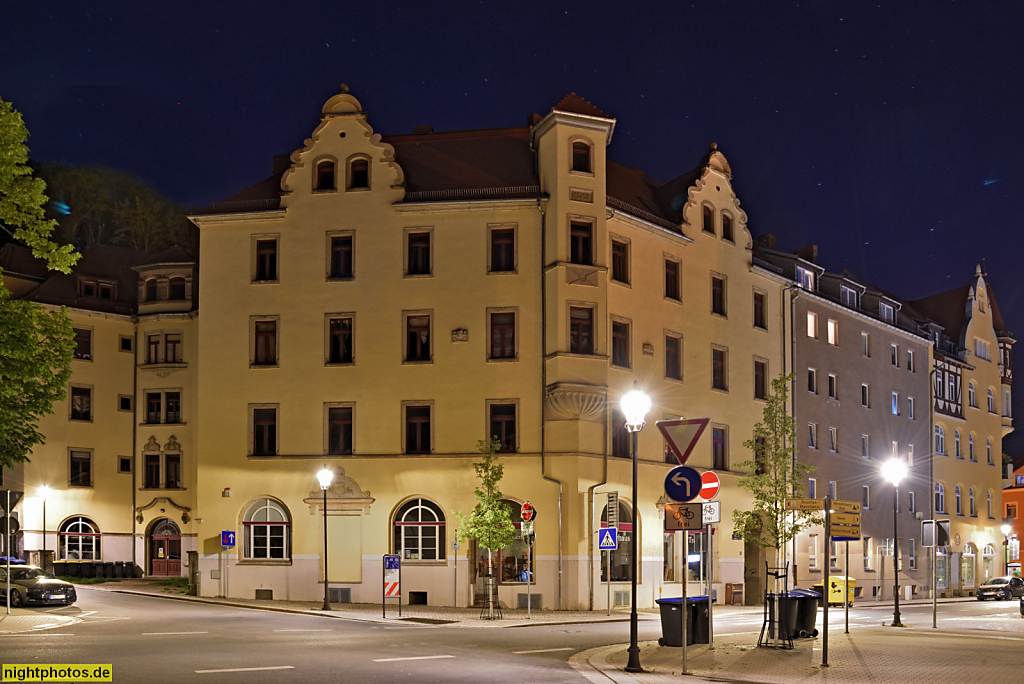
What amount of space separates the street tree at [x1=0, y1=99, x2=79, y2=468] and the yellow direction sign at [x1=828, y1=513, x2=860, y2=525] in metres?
18.1

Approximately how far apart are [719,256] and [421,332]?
1378 centimetres

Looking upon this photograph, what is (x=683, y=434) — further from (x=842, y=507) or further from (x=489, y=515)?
(x=489, y=515)

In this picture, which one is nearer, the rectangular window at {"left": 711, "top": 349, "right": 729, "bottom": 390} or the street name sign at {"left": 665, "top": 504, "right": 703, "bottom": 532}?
the street name sign at {"left": 665, "top": 504, "right": 703, "bottom": 532}

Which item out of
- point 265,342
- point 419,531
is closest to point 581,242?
point 419,531

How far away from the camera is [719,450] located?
157ft

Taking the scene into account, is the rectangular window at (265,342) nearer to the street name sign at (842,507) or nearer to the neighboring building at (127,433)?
the neighboring building at (127,433)

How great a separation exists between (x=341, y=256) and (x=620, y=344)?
35.0ft

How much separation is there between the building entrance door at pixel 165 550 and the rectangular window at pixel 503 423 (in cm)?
2333

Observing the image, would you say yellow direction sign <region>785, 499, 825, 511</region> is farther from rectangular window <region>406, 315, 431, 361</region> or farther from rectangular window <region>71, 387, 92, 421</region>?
rectangular window <region>71, 387, 92, 421</region>

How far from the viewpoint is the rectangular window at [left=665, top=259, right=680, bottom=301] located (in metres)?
45.6

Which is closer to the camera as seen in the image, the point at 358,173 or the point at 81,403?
the point at 358,173

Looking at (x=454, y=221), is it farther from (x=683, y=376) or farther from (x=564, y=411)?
(x=683, y=376)

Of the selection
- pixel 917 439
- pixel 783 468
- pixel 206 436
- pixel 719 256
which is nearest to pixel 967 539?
pixel 917 439

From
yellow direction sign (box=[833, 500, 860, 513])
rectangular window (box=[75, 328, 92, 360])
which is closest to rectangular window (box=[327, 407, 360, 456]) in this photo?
rectangular window (box=[75, 328, 92, 360])
